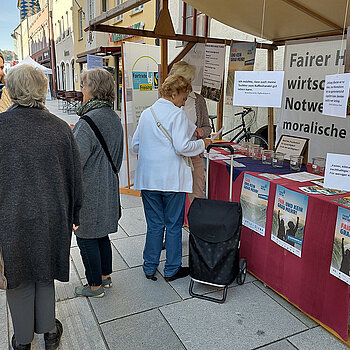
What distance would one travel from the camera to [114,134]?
2.31m

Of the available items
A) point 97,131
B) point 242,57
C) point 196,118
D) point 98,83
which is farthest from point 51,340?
point 242,57

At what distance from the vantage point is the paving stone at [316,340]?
212 centimetres

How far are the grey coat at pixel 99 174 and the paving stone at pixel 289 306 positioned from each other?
1321 mm

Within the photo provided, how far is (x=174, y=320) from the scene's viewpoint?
92.5 inches

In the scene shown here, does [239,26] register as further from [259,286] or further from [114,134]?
[259,286]

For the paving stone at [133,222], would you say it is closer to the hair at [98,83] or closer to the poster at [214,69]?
the poster at [214,69]

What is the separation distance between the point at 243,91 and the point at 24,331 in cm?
209

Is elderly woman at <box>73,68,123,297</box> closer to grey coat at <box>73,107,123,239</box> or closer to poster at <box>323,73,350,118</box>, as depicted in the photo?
grey coat at <box>73,107,123,239</box>

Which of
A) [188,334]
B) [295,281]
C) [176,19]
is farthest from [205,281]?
[176,19]

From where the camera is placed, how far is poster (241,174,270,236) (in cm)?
264

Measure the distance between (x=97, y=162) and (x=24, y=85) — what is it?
0.75m

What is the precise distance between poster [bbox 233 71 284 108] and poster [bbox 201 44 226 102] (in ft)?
5.63

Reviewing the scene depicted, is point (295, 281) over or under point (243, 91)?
under

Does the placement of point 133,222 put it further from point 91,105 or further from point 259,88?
point 259,88
